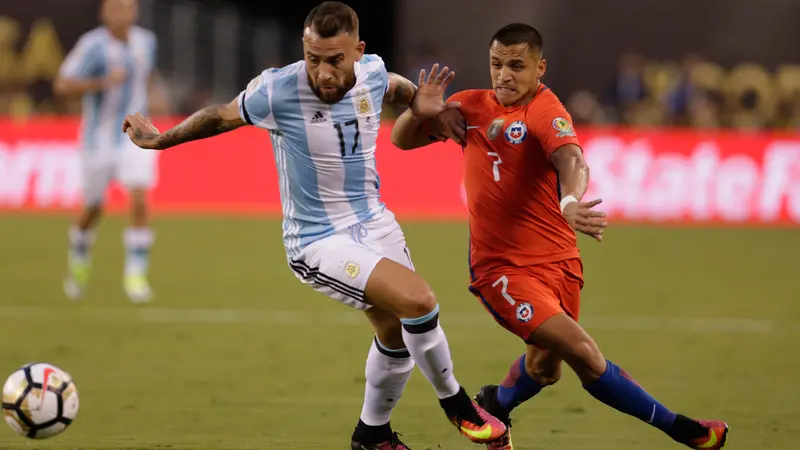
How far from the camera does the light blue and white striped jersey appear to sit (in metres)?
11.5

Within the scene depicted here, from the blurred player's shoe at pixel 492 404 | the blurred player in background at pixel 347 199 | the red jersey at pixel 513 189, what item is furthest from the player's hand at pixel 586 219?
the blurred player's shoe at pixel 492 404

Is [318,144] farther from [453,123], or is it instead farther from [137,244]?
[137,244]

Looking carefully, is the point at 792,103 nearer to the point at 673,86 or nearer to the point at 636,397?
the point at 673,86

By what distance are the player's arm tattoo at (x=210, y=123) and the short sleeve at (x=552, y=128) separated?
4.61 ft

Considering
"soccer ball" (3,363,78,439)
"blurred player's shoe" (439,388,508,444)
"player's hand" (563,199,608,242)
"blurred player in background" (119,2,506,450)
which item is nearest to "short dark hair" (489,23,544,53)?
"blurred player in background" (119,2,506,450)

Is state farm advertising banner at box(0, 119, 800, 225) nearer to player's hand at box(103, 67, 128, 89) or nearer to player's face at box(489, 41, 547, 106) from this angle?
player's hand at box(103, 67, 128, 89)

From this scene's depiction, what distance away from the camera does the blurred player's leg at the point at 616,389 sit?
543 cm

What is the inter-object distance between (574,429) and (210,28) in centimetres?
2163

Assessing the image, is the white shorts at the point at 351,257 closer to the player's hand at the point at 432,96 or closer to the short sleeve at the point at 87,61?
the player's hand at the point at 432,96

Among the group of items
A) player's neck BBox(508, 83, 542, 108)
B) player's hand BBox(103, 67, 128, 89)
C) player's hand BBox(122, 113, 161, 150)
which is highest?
player's hand BBox(103, 67, 128, 89)

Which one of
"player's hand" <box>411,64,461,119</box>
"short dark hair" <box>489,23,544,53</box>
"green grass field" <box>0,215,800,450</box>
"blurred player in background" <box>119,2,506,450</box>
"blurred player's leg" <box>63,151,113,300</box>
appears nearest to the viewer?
"blurred player in background" <box>119,2,506,450</box>

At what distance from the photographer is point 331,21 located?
537 cm

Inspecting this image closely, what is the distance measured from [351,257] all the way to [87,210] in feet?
22.0

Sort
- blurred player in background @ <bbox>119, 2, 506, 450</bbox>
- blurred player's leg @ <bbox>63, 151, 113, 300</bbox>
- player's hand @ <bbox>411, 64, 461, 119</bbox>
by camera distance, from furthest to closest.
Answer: blurred player's leg @ <bbox>63, 151, 113, 300</bbox> < player's hand @ <bbox>411, 64, 461, 119</bbox> < blurred player in background @ <bbox>119, 2, 506, 450</bbox>
